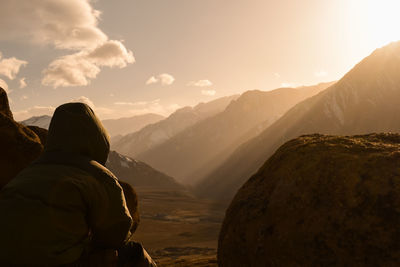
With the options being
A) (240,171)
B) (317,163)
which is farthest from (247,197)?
(240,171)

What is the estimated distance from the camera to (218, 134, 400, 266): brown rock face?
504cm

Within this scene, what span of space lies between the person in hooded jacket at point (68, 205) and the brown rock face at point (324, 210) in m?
2.49

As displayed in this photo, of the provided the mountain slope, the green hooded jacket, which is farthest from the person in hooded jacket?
the mountain slope

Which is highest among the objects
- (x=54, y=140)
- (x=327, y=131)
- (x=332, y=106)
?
(x=54, y=140)

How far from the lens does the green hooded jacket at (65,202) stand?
3.82m

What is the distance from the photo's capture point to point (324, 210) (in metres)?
5.59

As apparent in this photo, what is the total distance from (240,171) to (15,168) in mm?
162034

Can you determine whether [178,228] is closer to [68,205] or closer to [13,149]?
[13,149]

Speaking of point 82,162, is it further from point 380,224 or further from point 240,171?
point 240,171

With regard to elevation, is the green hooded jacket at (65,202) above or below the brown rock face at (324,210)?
above

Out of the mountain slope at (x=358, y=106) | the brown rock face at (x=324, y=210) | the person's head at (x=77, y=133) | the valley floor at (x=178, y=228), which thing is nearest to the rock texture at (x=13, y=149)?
the person's head at (x=77, y=133)

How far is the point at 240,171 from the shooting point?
167125mm

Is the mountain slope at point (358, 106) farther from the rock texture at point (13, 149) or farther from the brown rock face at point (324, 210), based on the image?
the rock texture at point (13, 149)

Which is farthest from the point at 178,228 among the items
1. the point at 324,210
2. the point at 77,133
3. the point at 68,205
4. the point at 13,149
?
the point at 68,205
